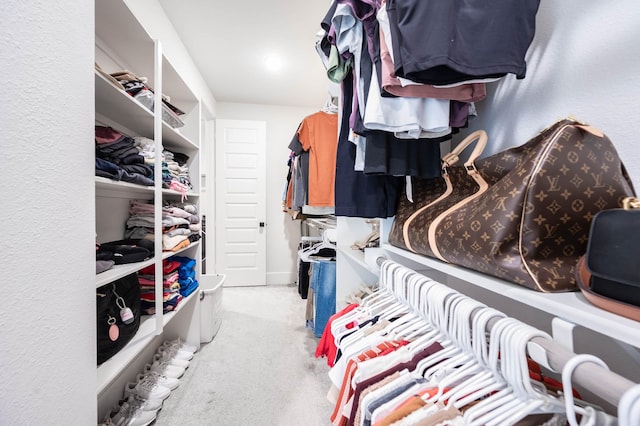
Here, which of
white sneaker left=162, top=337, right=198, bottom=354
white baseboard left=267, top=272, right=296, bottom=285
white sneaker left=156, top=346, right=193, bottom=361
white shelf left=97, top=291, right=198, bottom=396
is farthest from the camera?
white baseboard left=267, top=272, right=296, bottom=285

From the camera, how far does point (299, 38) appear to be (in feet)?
7.00

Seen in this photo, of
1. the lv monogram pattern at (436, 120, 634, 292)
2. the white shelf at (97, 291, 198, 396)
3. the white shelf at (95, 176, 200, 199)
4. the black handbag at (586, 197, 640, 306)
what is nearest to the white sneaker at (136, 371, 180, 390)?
the white shelf at (97, 291, 198, 396)

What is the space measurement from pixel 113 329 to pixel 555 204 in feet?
5.00

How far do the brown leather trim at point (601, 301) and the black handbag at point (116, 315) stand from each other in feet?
4.90

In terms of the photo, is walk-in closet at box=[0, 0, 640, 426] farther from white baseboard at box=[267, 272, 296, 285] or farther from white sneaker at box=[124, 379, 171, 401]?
white baseboard at box=[267, 272, 296, 285]

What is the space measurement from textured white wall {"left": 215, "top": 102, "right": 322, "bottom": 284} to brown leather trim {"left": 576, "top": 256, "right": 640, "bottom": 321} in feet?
10.9

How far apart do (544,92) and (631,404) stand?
814 millimetres

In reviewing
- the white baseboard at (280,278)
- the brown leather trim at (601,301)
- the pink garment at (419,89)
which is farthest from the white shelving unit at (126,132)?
the white baseboard at (280,278)

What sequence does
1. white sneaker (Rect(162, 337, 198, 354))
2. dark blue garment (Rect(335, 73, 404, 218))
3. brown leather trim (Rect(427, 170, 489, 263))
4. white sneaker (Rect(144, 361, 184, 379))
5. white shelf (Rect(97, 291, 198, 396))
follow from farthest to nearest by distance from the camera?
1. white sneaker (Rect(162, 337, 198, 354))
2. white sneaker (Rect(144, 361, 184, 379))
3. dark blue garment (Rect(335, 73, 404, 218))
4. white shelf (Rect(97, 291, 198, 396))
5. brown leather trim (Rect(427, 170, 489, 263))

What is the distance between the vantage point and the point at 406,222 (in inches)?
34.3

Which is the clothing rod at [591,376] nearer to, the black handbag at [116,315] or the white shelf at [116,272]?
the white shelf at [116,272]

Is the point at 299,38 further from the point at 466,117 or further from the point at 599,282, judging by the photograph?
the point at 599,282

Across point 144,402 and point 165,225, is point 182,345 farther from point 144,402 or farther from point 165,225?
point 165,225

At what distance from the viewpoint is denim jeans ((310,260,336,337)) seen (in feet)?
6.06
